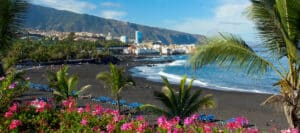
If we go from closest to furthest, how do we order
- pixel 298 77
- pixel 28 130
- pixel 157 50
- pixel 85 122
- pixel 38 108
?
pixel 85 122
pixel 28 130
pixel 38 108
pixel 298 77
pixel 157 50

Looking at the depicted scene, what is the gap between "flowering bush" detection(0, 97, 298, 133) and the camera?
3.38 metres

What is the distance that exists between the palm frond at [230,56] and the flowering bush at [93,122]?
1883 millimetres

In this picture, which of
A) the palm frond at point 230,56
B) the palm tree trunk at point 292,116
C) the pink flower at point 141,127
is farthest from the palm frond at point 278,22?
the pink flower at point 141,127

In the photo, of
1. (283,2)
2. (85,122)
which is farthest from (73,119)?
(283,2)

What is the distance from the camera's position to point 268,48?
6051mm

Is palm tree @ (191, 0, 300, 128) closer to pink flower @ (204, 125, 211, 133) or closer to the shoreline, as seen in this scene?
pink flower @ (204, 125, 211, 133)

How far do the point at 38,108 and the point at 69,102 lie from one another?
1.49 ft

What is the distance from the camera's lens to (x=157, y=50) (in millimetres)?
158750

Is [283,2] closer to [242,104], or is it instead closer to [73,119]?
[73,119]

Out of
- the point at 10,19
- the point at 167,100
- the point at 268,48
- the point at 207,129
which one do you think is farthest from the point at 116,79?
the point at 207,129

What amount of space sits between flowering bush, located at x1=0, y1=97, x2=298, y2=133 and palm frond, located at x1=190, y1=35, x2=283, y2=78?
1.88 m

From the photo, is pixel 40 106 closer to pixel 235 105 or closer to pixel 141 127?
pixel 141 127

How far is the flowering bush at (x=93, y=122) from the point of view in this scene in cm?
338

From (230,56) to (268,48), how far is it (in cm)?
72
